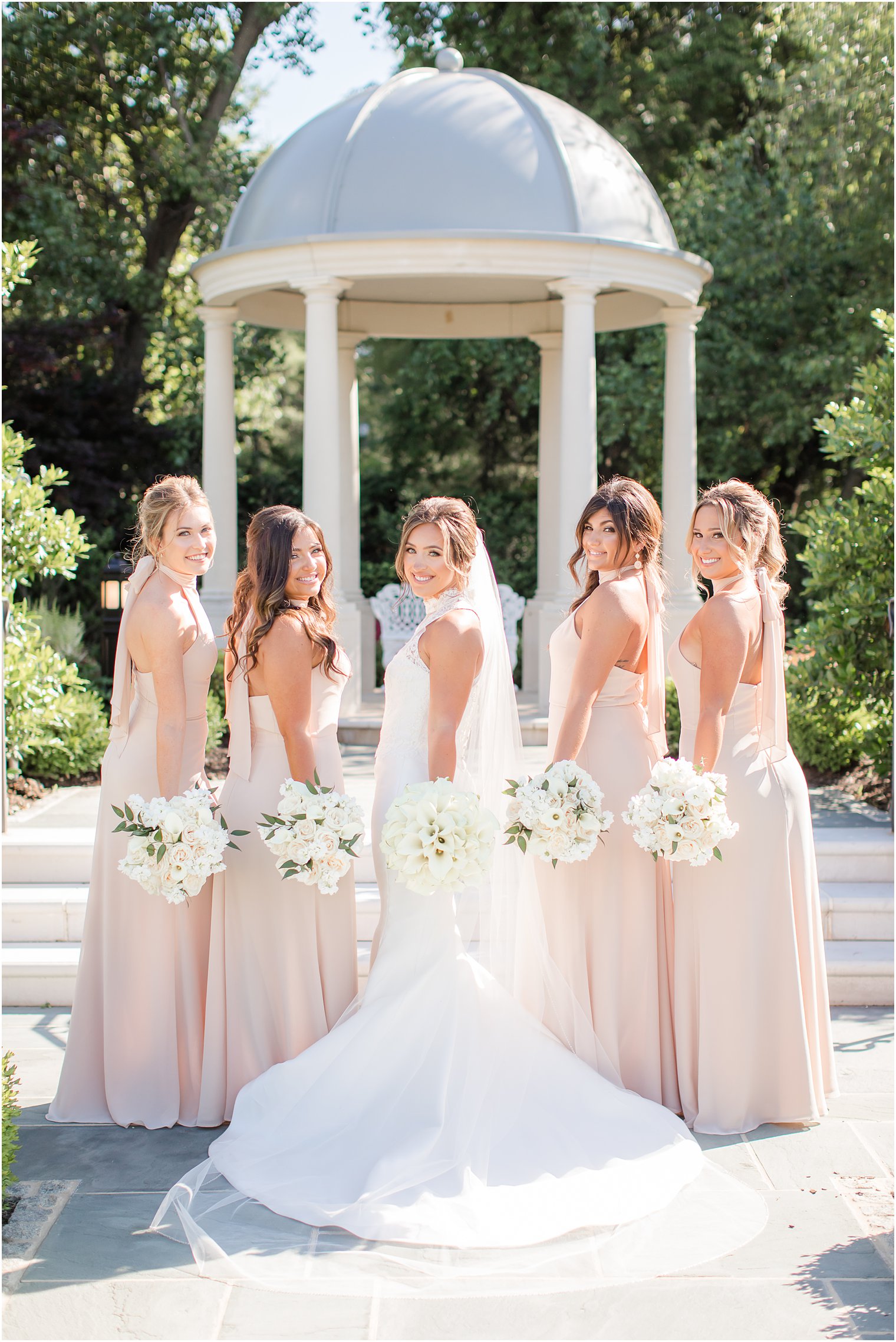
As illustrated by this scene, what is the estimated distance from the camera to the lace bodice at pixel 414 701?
175 inches

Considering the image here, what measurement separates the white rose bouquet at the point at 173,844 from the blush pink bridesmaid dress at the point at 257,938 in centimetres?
29

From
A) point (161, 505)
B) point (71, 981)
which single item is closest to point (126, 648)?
point (161, 505)

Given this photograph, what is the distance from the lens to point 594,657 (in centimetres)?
452

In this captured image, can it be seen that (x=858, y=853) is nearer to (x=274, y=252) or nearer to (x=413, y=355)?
(x=274, y=252)

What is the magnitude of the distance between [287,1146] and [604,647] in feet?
6.95

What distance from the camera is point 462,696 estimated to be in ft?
14.2

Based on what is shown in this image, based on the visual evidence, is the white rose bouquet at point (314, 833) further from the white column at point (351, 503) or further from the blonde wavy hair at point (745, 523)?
the white column at point (351, 503)

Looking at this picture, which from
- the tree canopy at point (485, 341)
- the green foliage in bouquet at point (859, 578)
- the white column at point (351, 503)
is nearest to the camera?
the green foliage in bouquet at point (859, 578)

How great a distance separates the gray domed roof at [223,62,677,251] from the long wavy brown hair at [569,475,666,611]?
5.75 metres

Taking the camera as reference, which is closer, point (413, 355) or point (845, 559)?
point (845, 559)

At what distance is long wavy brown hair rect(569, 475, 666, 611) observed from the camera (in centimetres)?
459

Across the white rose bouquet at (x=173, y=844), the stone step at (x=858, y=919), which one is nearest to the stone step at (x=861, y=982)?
the stone step at (x=858, y=919)

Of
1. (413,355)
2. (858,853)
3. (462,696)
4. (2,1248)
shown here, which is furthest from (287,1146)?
(413,355)

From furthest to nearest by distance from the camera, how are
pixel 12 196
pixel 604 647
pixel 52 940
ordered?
pixel 12 196
pixel 52 940
pixel 604 647
